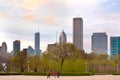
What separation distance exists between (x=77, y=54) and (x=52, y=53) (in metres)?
10.4

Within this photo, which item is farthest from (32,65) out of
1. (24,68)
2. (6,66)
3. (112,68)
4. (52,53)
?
(112,68)

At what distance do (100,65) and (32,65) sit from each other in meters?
22.9

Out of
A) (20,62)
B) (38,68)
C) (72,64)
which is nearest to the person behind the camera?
(72,64)

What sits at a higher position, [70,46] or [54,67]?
[70,46]

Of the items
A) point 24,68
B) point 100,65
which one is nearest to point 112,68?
point 100,65

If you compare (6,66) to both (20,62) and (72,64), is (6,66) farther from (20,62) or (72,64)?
(72,64)

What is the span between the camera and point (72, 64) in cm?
8938

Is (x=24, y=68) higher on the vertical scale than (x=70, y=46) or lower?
lower

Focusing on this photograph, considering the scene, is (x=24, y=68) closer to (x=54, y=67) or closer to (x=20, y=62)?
(x=20, y=62)

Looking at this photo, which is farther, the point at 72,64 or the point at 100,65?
the point at 100,65

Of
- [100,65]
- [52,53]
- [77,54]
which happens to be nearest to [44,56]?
[52,53]

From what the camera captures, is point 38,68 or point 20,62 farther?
point 38,68

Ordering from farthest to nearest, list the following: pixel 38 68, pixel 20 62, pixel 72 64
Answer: pixel 38 68
pixel 20 62
pixel 72 64

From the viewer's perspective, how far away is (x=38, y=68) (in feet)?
342
